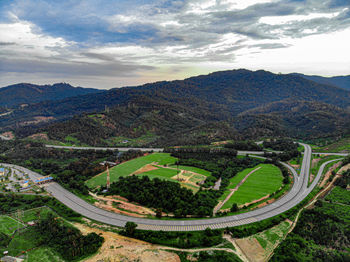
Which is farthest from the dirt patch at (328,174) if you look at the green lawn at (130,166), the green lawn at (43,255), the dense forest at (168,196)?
the green lawn at (43,255)

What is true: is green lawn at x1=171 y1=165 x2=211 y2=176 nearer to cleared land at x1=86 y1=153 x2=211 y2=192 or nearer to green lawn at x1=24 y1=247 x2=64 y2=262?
cleared land at x1=86 y1=153 x2=211 y2=192

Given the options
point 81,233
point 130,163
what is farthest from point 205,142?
point 81,233

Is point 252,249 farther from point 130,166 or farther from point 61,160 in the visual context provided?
point 61,160

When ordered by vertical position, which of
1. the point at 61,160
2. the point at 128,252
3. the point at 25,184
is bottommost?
the point at 128,252

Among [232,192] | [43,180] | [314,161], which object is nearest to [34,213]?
[43,180]

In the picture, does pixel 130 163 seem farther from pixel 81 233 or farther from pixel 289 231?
pixel 289 231
